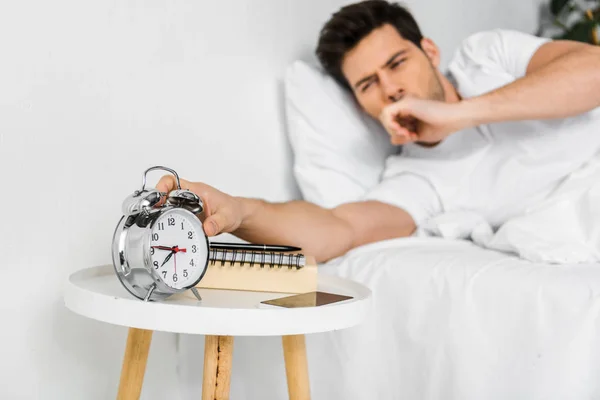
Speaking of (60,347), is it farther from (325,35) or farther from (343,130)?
(325,35)

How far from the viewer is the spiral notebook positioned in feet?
3.24

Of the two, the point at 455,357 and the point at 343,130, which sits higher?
the point at 343,130

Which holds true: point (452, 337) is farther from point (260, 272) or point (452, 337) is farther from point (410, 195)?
point (410, 195)

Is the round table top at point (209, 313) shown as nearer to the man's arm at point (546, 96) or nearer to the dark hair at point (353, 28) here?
the man's arm at point (546, 96)

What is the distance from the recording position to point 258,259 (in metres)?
0.99

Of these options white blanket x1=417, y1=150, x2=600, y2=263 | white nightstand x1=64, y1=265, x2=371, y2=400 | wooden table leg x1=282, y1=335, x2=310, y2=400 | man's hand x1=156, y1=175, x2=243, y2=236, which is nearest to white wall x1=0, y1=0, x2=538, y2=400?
white nightstand x1=64, y1=265, x2=371, y2=400

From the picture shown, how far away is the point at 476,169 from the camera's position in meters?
1.57

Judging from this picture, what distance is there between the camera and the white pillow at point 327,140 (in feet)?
5.06

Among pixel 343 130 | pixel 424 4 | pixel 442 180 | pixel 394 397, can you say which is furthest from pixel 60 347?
pixel 424 4

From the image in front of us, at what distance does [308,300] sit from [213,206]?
21 cm

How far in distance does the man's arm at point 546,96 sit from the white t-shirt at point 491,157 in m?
0.10

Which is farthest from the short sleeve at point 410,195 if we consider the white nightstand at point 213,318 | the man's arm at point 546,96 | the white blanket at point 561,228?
the white nightstand at point 213,318

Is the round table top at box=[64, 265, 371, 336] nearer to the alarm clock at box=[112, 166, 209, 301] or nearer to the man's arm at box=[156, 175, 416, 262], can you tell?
the alarm clock at box=[112, 166, 209, 301]

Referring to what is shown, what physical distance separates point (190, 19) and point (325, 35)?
0.38 meters
